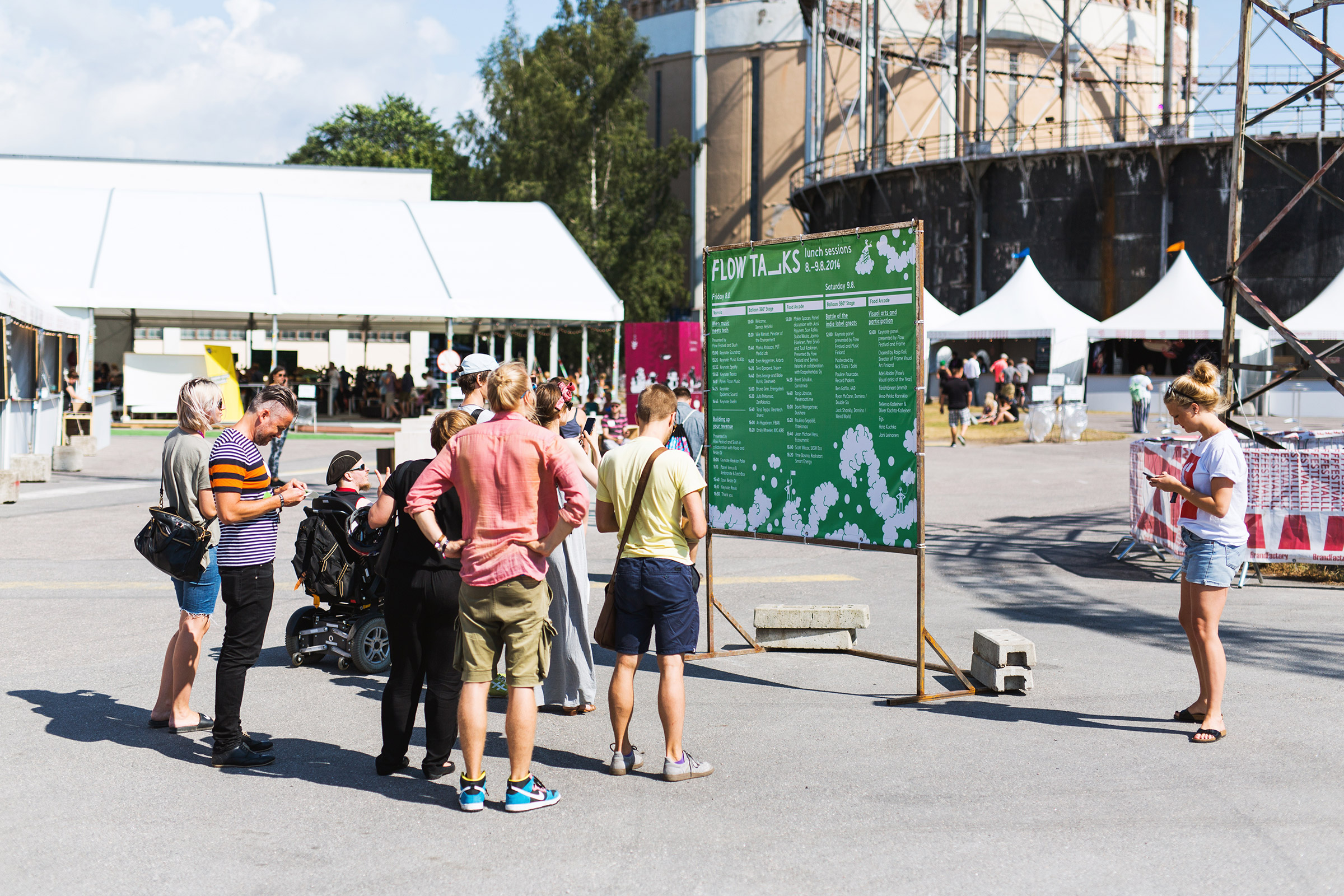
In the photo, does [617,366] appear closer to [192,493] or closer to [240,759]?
[192,493]

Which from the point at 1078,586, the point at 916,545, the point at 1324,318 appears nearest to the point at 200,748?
the point at 916,545

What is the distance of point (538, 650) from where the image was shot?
504 centimetres

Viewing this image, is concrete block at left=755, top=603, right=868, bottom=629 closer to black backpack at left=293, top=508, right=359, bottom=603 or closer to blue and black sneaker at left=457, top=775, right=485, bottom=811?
black backpack at left=293, top=508, right=359, bottom=603

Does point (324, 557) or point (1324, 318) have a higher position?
point (1324, 318)

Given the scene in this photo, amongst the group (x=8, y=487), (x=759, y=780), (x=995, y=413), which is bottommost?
(x=759, y=780)

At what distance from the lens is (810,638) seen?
8.31 metres

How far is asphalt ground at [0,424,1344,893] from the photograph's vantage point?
4418 mm

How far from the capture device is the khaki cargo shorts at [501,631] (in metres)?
4.96

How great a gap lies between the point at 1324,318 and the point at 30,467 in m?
28.7

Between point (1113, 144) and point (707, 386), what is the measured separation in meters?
36.6

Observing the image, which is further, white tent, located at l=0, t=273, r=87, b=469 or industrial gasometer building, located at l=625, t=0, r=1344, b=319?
industrial gasometer building, located at l=625, t=0, r=1344, b=319

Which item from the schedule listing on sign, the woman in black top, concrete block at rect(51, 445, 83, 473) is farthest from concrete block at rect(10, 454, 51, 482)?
the woman in black top

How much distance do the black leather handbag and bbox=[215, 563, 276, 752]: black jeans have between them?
26cm

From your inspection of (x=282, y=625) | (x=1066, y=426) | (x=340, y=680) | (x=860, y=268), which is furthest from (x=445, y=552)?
(x=1066, y=426)
